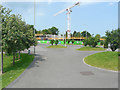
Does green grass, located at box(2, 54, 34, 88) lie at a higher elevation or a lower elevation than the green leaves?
lower

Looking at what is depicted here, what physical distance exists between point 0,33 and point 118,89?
489 inches

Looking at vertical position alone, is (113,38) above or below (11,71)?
above

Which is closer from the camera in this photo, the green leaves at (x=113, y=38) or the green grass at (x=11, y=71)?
the green grass at (x=11, y=71)

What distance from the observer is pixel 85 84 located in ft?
28.1

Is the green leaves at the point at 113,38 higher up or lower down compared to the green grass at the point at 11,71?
higher up

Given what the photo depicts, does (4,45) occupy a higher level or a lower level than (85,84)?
higher

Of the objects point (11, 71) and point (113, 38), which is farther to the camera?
point (113, 38)

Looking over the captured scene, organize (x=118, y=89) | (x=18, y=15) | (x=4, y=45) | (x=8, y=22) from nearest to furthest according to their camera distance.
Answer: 1. (x=118, y=89)
2. (x=4, y=45)
3. (x=8, y=22)
4. (x=18, y=15)

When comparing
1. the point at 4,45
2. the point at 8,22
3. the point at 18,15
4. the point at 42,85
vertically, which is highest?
the point at 18,15

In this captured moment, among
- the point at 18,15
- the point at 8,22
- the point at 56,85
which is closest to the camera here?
the point at 56,85

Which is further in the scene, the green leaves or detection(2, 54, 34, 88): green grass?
the green leaves

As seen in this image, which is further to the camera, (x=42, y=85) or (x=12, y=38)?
(x=12, y=38)

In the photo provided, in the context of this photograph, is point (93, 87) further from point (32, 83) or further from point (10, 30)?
point (10, 30)

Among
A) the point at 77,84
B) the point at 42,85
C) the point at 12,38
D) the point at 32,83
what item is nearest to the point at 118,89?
the point at 77,84
